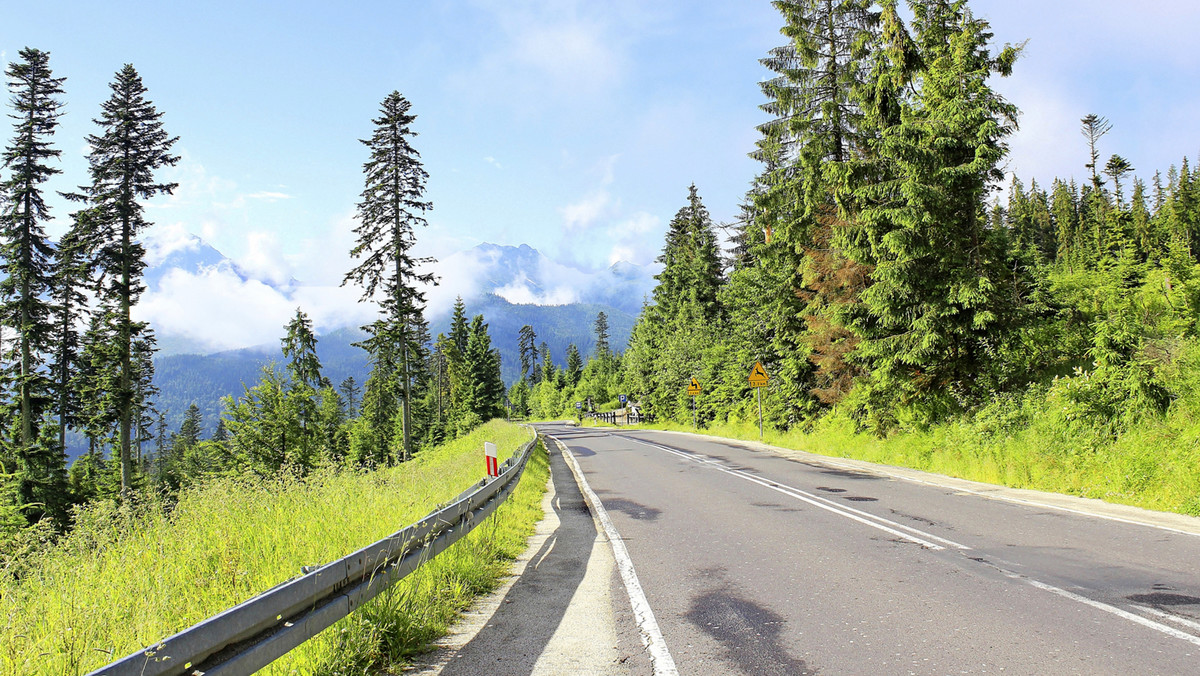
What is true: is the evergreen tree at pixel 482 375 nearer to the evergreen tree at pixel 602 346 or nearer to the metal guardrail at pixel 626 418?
the metal guardrail at pixel 626 418

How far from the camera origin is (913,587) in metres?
5.40

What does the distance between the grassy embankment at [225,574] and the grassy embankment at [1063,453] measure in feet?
29.6

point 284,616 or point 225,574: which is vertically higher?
point 284,616

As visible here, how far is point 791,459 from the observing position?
18266mm

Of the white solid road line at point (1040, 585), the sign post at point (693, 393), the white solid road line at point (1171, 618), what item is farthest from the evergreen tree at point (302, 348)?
the white solid road line at point (1171, 618)

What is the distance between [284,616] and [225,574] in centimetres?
188

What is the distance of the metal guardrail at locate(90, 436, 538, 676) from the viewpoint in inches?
104

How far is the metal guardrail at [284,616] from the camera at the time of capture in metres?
2.64

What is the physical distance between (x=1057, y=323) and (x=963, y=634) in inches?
594

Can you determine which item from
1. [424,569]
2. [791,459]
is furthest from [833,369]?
[424,569]

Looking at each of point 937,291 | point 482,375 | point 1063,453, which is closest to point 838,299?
point 937,291

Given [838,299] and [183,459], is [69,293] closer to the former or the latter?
[838,299]

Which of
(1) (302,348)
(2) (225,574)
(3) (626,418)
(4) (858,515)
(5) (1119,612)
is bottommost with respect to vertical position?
(3) (626,418)

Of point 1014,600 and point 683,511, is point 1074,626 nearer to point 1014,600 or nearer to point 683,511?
point 1014,600
